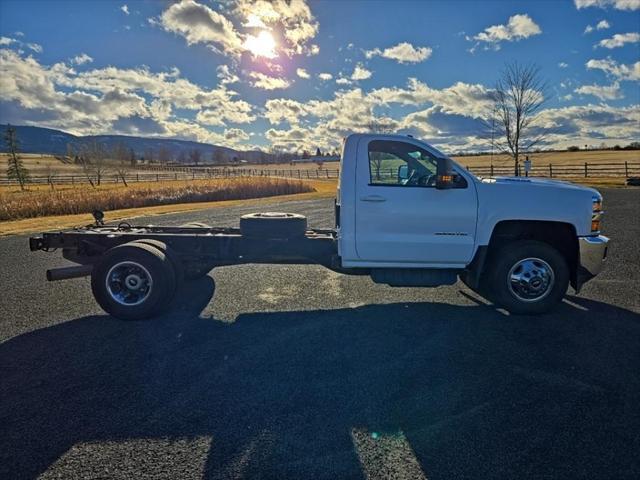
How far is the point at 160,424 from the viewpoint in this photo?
2908mm

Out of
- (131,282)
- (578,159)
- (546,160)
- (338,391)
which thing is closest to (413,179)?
(338,391)

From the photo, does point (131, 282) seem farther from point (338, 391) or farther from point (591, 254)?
point (591, 254)

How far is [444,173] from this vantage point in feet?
14.7

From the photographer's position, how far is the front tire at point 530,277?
4.82m

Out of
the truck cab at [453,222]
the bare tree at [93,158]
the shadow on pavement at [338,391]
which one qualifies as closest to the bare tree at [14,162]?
the bare tree at [93,158]

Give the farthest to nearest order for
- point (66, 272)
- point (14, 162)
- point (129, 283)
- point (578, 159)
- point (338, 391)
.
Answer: point (578, 159) < point (14, 162) < point (66, 272) < point (129, 283) < point (338, 391)

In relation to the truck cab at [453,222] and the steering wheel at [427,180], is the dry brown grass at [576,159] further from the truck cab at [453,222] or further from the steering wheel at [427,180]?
the steering wheel at [427,180]

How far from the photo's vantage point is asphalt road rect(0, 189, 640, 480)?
254 cm

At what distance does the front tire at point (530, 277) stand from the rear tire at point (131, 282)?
13.3ft

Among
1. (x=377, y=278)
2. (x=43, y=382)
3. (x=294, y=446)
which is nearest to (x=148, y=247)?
(x=43, y=382)

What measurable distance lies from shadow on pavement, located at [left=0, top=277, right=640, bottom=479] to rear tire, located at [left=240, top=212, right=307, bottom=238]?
3.71 feet

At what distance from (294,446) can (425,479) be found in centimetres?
85

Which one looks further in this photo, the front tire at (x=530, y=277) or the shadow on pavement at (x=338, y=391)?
the front tire at (x=530, y=277)

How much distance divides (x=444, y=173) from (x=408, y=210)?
58 centimetres
